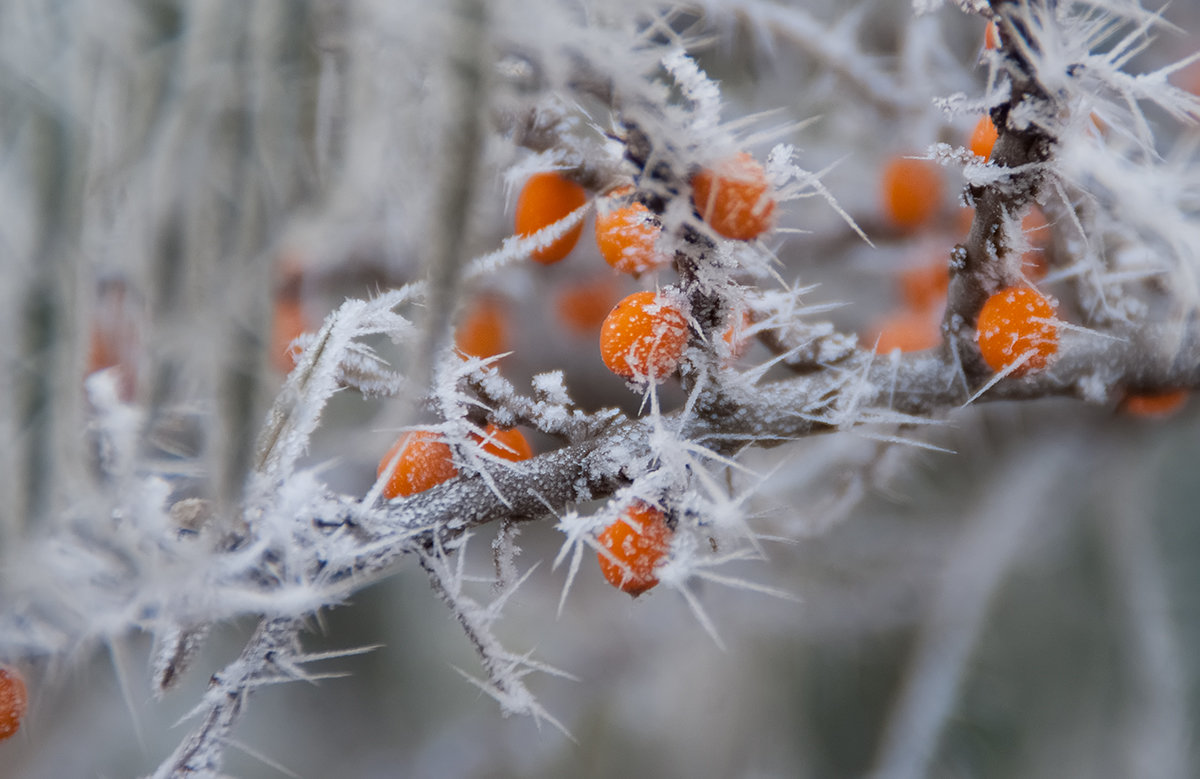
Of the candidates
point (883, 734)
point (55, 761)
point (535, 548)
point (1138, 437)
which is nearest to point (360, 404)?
point (535, 548)

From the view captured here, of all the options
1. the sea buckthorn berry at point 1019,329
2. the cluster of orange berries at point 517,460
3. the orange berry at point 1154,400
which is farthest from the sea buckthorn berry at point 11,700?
the orange berry at point 1154,400

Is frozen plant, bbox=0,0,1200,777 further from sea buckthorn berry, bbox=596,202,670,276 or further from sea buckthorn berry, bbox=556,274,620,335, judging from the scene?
sea buckthorn berry, bbox=556,274,620,335

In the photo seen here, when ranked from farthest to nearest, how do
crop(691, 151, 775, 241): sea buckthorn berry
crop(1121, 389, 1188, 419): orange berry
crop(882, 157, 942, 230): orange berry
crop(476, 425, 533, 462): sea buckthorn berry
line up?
crop(882, 157, 942, 230): orange berry → crop(1121, 389, 1188, 419): orange berry → crop(476, 425, 533, 462): sea buckthorn berry → crop(691, 151, 775, 241): sea buckthorn berry

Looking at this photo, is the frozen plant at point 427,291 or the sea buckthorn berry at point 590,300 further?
the sea buckthorn berry at point 590,300

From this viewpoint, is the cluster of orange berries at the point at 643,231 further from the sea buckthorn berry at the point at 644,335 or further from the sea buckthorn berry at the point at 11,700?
the sea buckthorn berry at the point at 11,700

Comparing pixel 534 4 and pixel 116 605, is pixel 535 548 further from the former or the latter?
pixel 534 4

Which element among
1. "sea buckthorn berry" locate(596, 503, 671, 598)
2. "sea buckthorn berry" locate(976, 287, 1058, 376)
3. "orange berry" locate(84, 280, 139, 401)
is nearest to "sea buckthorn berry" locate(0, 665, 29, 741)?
"orange berry" locate(84, 280, 139, 401)

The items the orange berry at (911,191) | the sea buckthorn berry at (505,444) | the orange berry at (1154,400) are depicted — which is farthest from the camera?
the orange berry at (911,191)
